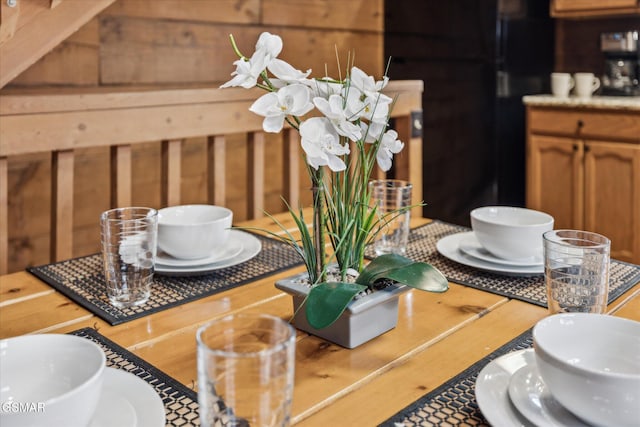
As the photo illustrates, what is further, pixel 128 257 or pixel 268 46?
pixel 128 257

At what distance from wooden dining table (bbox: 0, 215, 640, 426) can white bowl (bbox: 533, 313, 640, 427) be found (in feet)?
0.45

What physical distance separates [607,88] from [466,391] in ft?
10.5

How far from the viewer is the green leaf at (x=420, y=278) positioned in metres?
0.82

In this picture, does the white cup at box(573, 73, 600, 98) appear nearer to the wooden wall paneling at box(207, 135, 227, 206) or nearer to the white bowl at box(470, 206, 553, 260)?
the wooden wall paneling at box(207, 135, 227, 206)

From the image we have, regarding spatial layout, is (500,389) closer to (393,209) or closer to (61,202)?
(393,209)

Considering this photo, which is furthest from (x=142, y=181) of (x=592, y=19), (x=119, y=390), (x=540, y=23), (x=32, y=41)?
(x=592, y=19)

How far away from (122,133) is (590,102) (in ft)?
7.53

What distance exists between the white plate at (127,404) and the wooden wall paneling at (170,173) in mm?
1041

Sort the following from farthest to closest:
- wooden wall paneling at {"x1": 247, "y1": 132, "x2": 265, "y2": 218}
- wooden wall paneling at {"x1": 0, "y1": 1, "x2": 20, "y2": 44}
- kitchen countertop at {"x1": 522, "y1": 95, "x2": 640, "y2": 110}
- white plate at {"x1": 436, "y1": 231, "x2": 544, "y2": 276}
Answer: kitchen countertop at {"x1": 522, "y1": 95, "x2": 640, "y2": 110} → wooden wall paneling at {"x1": 247, "y1": 132, "x2": 265, "y2": 218} → wooden wall paneling at {"x1": 0, "y1": 1, "x2": 20, "y2": 44} → white plate at {"x1": 436, "y1": 231, "x2": 544, "y2": 276}

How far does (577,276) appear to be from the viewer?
2.80ft

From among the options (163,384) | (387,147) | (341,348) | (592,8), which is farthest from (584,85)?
(163,384)

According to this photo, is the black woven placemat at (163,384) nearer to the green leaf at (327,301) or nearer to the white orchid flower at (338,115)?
the green leaf at (327,301)

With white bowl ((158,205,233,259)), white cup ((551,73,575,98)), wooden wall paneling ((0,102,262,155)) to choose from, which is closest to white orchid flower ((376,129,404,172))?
white bowl ((158,205,233,259))

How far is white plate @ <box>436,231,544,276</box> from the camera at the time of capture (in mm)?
1099
